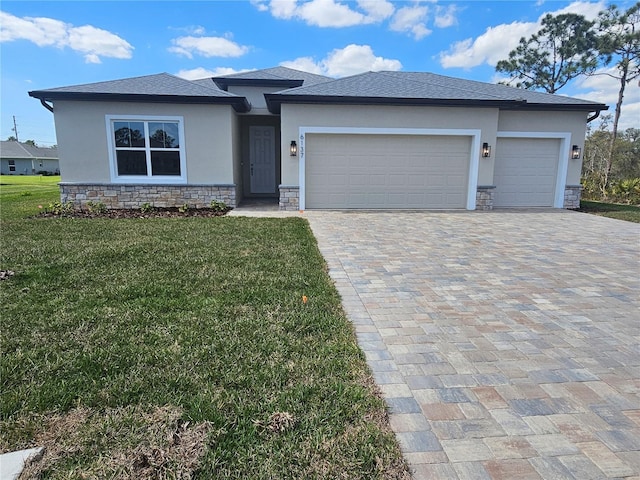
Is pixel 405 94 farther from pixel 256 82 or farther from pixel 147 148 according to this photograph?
pixel 147 148

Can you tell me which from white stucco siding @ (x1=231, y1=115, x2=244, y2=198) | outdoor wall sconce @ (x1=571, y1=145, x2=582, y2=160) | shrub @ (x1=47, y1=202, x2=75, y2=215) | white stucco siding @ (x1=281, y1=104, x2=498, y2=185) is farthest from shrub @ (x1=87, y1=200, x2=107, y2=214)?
outdoor wall sconce @ (x1=571, y1=145, x2=582, y2=160)

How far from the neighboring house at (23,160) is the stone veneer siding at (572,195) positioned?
57.1 metres

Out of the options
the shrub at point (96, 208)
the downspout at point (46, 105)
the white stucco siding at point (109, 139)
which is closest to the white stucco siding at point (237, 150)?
the white stucco siding at point (109, 139)

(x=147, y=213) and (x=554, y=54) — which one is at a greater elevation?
(x=554, y=54)

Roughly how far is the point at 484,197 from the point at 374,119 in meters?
4.38

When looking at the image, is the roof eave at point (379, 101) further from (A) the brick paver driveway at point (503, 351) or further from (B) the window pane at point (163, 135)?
(A) the brick paver driveway at point (503, 351)

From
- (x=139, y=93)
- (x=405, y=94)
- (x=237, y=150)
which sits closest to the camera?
(x=139, y=93)

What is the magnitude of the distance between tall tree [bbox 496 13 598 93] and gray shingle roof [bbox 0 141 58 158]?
2245 inches

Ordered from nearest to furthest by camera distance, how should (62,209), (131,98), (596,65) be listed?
1. (62,209)
2. (131,98)
3. (596,65)

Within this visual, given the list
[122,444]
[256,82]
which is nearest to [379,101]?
[256,82]

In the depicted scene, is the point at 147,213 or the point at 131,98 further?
the point at 131,98

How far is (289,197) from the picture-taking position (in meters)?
11.7

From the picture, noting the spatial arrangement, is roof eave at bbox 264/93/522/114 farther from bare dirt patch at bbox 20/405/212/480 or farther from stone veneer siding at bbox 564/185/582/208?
bare dirt patch at bbox 20/405/212/480

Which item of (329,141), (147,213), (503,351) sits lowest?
(503,351)
